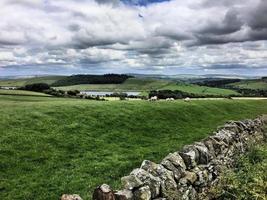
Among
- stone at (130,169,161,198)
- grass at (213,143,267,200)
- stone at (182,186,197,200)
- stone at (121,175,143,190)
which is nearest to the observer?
stone at (121,175,143,190)

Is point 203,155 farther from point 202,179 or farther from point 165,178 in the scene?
point 165,178

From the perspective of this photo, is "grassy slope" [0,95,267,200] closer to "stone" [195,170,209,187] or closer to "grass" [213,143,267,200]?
"stone" [195,170,209,187]

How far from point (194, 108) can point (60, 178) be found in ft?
107

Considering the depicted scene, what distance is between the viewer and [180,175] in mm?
15070

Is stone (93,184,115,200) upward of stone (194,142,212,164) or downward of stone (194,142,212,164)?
upward

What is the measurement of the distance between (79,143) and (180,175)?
10.9 metres

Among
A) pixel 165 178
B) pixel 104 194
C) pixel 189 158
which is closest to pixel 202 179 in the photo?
pixel 189 158

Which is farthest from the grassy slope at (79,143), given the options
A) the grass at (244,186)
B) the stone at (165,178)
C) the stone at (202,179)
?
the grass at (244,186)

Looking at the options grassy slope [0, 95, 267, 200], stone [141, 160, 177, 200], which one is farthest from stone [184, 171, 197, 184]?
grassy slope [0, 95, 267, 200]

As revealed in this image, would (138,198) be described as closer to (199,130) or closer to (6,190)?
(6,190)

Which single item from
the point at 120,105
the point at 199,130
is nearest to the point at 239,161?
the point at 199,130

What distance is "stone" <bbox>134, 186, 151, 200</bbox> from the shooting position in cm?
1208

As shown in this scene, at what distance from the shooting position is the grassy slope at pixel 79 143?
58.1ft

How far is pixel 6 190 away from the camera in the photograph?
16.5 metres
